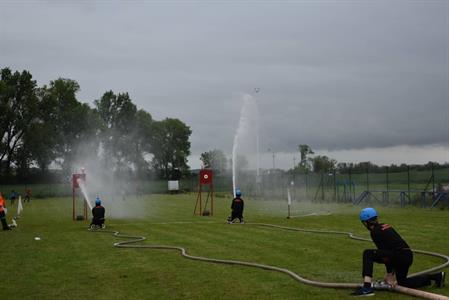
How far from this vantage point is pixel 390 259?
10.3 m

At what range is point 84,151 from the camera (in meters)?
118

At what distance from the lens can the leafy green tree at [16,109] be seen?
9788 centimetres

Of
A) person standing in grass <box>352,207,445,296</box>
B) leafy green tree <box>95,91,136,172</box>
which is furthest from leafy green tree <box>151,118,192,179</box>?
person standing in grass <box>352,207,445,296</box>

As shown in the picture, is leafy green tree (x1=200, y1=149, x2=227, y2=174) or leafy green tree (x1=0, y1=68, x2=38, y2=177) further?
leafy green tree (x1=200, y1=149, x2=227, y2=174)

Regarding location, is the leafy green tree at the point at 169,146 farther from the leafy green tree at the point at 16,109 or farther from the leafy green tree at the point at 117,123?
the leafy green tree at the point at 16,109

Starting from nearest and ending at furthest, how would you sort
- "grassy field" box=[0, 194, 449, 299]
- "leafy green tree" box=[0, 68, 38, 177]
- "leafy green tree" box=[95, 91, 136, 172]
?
"grassy field" box=[0, 194, 449, 299] < "leafy green tree" box=[0, 68, 38, 177] < "leafy green tree" box=[95, 91, 136, 172]

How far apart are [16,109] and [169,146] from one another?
52.5 m

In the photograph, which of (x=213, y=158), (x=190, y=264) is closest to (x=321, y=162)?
(x=213, y=158)

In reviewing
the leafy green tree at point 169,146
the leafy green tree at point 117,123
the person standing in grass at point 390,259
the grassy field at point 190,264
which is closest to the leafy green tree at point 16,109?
the leafy green tree at point 117,123

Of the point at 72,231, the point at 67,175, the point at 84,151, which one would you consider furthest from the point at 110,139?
the point at 72,231

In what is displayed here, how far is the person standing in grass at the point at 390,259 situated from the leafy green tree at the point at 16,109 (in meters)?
95.5

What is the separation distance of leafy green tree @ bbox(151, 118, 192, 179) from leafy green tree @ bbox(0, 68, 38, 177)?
43.9 m

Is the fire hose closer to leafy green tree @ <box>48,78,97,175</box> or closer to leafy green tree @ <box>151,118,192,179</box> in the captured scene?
leafy green tree @ <box>48,78,97,175</box>

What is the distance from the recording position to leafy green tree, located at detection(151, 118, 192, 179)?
144000 millimetres
